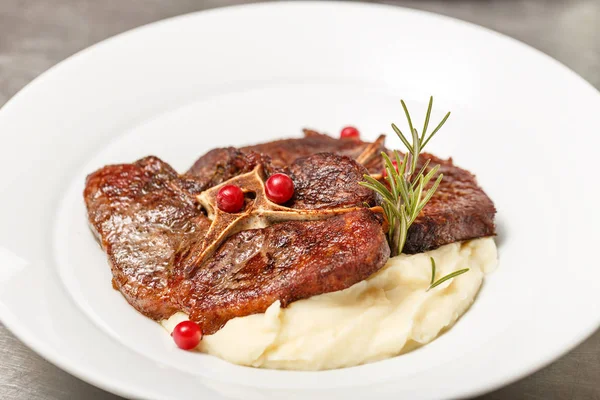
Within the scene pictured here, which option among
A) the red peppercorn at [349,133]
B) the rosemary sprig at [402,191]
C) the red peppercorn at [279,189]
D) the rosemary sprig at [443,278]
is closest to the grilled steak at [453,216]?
the rosemary sprig at [402,191]

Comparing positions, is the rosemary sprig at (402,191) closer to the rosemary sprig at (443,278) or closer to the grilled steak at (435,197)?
the grilled steak at (435,197)

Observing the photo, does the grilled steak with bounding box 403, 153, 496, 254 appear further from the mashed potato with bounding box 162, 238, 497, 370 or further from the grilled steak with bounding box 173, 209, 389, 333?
the grilled steak with bounding box 173, 209, 389, 333

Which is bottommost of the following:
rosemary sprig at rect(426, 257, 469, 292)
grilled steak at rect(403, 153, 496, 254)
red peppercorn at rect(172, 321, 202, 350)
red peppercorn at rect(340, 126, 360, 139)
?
red peppercorn at rect(172, 321, 202, 350)

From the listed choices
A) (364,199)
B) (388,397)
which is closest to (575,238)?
(364,199)

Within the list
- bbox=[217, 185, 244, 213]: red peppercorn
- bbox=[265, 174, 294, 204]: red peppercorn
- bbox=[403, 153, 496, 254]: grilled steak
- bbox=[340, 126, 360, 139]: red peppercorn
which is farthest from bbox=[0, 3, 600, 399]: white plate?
bbox=[265, 174, 294, 204]: red peppercorn

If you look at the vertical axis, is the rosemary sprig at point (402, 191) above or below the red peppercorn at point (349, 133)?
below

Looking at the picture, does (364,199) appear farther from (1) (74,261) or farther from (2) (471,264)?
(1) (74,261)

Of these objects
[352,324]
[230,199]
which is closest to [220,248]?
[230,199]
